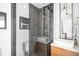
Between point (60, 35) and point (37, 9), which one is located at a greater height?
point (37, 9)

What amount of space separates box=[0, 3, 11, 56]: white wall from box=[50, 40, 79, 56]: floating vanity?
1.91 ft

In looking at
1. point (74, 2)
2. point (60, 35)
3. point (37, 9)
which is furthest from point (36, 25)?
point (74, 2)

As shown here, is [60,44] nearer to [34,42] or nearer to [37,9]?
[34,42]

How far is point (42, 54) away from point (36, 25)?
15.9 inches

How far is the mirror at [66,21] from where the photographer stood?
140 centimetres

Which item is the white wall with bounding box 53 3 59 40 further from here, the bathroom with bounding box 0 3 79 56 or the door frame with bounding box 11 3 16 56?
the door frame with bounding box 11 3 16 56

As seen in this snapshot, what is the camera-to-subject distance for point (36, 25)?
57.4 inches

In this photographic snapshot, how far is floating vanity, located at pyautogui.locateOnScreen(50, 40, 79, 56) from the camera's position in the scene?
138 centimetres

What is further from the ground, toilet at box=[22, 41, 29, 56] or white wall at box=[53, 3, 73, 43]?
white wall at box=[53, 3, 73, 43]

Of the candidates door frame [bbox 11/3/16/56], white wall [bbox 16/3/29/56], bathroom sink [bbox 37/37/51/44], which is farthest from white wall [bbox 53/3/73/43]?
door frame [bbox 11/3/16/56]

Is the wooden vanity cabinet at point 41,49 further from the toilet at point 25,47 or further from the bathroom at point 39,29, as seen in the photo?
the toilet at point 25,47

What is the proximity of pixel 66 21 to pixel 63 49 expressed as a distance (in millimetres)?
367

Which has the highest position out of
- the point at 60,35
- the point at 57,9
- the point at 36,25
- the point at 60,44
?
the point at 57,9

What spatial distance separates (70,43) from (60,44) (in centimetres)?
13
